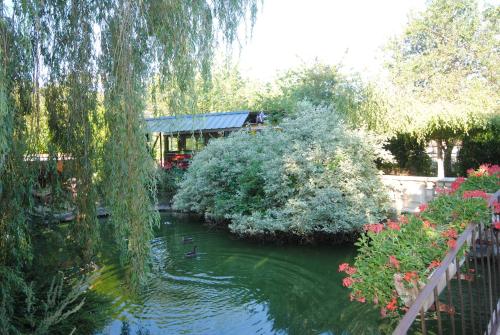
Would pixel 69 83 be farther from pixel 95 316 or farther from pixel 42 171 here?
pixel 95 316

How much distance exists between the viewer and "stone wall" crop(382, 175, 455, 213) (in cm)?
1017

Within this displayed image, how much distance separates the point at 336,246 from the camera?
921 cm

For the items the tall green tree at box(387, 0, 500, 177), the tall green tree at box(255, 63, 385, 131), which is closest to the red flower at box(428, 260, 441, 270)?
the tall green tree at box(255, 63, 385, 131)

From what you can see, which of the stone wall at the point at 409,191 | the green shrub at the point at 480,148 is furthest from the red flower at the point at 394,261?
the green shrub at the point at 480,148

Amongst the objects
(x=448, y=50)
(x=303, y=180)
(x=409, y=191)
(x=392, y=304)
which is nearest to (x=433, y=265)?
(x=392, y=304)

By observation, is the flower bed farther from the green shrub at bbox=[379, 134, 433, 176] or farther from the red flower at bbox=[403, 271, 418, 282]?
the green shrub at bbox=[379, 134, 433, 176]

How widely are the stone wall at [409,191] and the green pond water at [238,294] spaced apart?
247 cm

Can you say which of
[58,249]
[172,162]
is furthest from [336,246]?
[172,162]

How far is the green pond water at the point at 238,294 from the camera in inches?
212

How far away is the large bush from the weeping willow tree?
5.76 m

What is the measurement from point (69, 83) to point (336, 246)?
22.7ft

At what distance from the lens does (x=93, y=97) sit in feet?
12.1

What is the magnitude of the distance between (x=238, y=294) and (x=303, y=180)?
11.8ft

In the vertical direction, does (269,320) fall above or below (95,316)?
below
